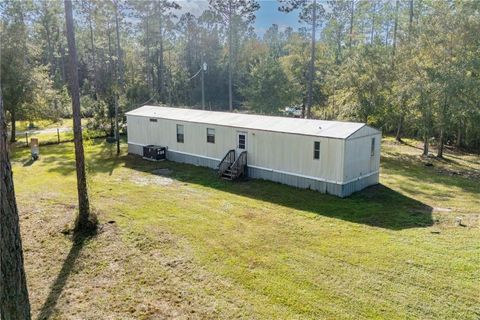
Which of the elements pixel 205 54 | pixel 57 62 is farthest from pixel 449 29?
pixel 57 62

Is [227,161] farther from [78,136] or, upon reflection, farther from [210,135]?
[78,136]

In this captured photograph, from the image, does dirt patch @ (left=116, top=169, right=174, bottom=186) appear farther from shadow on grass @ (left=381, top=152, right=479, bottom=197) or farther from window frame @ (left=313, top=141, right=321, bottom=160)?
shadow on grass @ (left=381, top=152, right=479, bottom=197)

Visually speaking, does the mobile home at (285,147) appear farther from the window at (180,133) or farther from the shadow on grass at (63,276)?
the shadow on grass at (63,276)

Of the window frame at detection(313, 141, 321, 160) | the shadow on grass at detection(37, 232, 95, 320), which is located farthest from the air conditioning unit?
the shadow on grass at detection(37, 232, 95, 320)

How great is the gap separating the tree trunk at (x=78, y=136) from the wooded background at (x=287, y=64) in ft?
37.8

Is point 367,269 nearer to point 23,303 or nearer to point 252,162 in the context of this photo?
point 23,303

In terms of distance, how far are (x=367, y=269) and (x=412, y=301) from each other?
125 centimetres

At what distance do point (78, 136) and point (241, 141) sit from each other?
7.81 m

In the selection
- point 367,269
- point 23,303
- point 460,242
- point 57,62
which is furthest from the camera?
point 57,62

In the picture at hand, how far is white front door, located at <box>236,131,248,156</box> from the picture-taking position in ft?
52.6

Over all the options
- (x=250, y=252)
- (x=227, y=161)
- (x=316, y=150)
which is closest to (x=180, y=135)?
(x=227, y=161)

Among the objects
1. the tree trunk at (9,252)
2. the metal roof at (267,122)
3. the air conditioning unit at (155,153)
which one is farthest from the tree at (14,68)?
the tree trunk at (9,252)

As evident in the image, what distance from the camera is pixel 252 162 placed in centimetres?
1586

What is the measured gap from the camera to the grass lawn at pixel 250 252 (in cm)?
668
